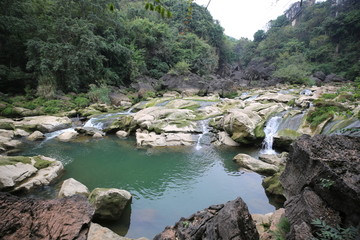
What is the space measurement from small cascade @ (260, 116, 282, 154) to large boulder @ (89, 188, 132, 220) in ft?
27.2

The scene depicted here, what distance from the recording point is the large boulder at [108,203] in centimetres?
548

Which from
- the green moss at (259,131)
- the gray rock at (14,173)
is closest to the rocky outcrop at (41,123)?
the gray rock at (14,173)

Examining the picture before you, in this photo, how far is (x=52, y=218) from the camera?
2.46 m

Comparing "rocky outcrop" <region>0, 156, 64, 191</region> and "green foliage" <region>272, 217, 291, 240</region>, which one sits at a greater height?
"green foliage" <region>272, 217, 291, 240</region>

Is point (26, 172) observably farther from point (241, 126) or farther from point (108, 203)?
point (241, 126)

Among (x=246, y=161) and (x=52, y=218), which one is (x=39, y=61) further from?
(x=52, y=218)

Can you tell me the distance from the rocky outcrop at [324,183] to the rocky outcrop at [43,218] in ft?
9.07

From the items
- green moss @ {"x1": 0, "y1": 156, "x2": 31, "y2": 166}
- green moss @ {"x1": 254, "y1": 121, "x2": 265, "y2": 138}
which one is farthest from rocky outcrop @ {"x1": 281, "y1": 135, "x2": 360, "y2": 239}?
green moss @ {"x1": 0, "y1": 156, "x2": 31, "y2": 166}

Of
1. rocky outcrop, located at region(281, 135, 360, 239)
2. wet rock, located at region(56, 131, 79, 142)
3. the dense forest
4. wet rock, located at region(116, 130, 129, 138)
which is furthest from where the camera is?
the dense forest

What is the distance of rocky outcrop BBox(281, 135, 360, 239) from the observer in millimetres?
2977

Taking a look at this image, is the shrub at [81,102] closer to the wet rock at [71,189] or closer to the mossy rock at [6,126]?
the mossy rock at [6,126]

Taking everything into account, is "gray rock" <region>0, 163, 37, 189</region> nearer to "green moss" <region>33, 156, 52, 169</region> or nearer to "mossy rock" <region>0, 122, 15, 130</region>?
"green moss" <region>33, 156, 52, 169</region>

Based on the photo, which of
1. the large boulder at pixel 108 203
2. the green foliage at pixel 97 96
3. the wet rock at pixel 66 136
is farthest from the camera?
the green foliage at pixel 97 96

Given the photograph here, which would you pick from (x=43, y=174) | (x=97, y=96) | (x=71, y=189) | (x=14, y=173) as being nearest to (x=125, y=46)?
(x=97, y=96)
